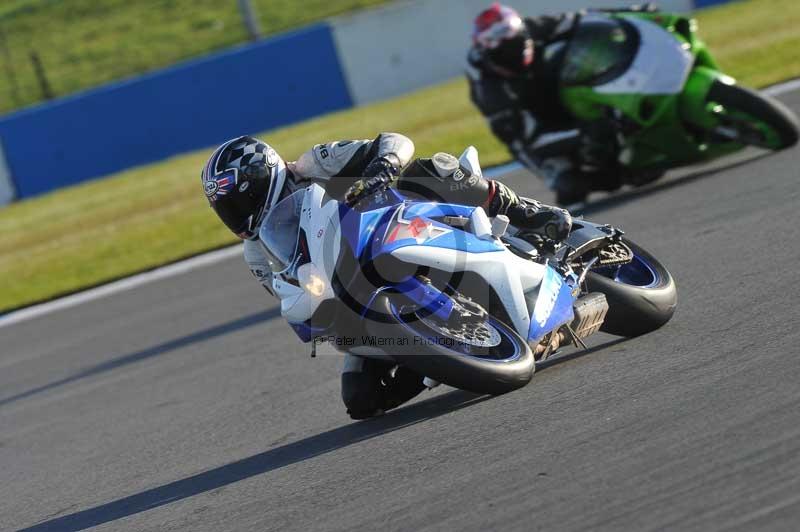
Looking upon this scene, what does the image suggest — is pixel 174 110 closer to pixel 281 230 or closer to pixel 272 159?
pixel 272 159

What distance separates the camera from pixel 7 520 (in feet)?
20.2

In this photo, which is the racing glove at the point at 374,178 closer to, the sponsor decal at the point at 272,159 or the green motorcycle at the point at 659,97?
the sponsor decal at the point at 272,159

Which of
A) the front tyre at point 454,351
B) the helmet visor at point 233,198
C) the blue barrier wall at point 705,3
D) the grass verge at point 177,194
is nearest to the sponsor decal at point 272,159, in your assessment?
the helmet visor at point 233,198

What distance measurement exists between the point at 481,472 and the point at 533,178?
8.33m

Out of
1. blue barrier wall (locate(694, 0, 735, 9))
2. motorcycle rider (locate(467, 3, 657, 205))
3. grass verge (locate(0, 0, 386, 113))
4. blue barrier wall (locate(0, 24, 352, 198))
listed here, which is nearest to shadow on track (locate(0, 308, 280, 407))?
motorcycle rider (locate(467, 3, 657, 205))

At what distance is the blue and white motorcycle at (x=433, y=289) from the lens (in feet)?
17.9

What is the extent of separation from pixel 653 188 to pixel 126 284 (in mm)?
5290

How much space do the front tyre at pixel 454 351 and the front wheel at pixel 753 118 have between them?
4868 millimetres

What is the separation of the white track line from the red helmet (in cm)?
242

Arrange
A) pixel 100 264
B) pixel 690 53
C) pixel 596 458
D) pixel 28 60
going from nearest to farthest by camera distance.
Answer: pixel 596 458
pixel 690 53
pixel 100 264
pixel 28 60

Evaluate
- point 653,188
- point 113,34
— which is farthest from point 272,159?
point 113,34

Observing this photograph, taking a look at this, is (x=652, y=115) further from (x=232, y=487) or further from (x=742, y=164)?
(x=232, y=487)

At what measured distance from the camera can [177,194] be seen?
18.8 metres

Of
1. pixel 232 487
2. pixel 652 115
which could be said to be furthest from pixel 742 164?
pixel 232 487
